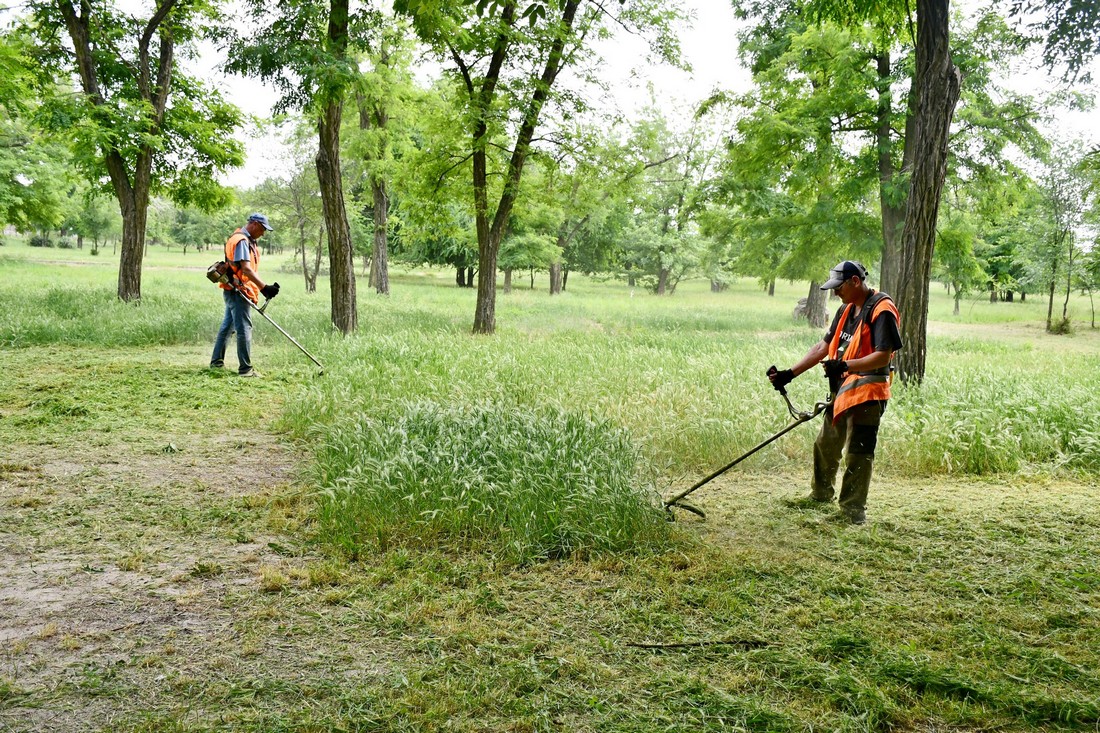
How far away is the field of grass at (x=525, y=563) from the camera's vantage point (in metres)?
2.77

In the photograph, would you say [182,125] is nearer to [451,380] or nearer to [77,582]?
[451,380]

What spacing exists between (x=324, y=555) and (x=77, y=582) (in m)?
1.26

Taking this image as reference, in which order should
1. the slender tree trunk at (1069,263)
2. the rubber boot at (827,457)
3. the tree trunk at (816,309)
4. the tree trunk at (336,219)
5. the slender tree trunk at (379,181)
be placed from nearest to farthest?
the rubber boot at (827,457) < the tree trunk at (336,219) < the slender tree trunk at (1069,263) < the tree trunk at (816,309) < the slender tree trunk at (379,181)

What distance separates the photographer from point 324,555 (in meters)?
4.20

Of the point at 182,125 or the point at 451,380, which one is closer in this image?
the point at 451,380

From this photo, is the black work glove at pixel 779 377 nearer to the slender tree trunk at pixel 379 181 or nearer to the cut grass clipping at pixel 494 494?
the cut grass clipping at pixel 494 494

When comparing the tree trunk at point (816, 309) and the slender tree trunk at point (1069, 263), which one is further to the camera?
the tree trunk at point (816, 309)

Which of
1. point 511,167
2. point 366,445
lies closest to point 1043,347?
point 511,167

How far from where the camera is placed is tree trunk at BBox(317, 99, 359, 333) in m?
12.3

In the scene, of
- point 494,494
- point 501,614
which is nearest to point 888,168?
point 494,494

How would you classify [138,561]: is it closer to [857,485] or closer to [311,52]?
[857,485]

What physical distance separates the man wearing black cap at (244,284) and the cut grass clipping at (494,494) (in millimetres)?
4470

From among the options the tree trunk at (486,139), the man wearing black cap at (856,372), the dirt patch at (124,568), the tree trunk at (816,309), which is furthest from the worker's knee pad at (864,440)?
the tree trunk at (816,309)

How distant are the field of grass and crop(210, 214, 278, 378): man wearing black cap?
86 cm
